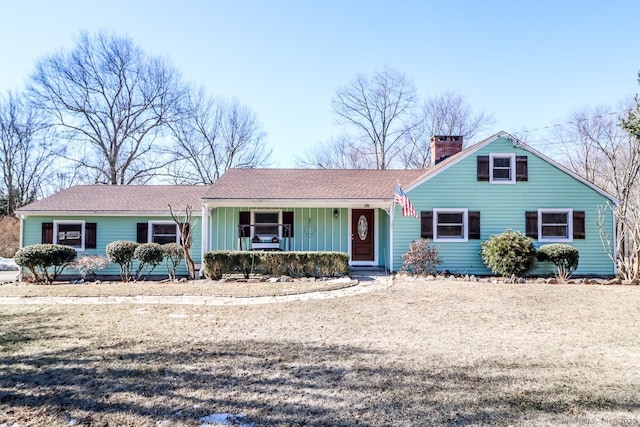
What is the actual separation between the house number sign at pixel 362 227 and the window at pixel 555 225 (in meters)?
5.50

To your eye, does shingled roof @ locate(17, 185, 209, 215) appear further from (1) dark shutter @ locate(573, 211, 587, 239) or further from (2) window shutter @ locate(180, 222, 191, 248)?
(1) dark shutter @ locate(573, 211, 587, 239)

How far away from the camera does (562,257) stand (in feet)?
38.7

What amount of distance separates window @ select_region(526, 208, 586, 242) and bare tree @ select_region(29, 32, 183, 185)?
82.1 ft

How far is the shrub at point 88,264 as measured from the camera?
1245 centimetres

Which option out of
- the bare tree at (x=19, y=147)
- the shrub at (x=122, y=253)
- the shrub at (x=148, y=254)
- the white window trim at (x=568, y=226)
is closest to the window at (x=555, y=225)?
the white window trim at (x=568, y=226)

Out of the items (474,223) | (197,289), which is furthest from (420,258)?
(197,289)

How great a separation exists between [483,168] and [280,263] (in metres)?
7.62

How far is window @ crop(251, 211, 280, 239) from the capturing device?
1391cm

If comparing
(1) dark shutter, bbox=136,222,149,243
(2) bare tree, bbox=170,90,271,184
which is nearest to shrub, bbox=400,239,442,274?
(1) dark shutter, bbox=136,222,149,243

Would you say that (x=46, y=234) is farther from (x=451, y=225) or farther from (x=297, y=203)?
(x=451, y=225)

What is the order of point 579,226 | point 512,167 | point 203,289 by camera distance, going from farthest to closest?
point 512,167 → point 579,226 → point 203,289

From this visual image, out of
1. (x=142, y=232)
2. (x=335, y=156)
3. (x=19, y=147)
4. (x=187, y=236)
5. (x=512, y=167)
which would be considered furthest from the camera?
(x=335, y=156)

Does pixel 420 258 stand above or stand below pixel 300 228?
below

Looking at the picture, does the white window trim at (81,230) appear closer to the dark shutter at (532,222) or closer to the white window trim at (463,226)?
the white window trim at (463,226)
